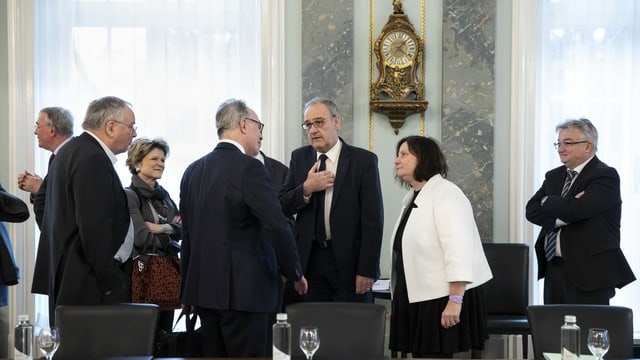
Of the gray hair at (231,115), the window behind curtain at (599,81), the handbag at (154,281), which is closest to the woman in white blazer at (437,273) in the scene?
the gray hair at (231,115)

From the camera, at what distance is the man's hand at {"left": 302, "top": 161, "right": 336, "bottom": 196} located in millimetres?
3883

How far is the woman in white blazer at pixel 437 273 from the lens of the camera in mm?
3264

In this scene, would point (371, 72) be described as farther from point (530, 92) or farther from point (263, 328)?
point (263, 328)

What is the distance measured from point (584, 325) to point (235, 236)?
4.73ft

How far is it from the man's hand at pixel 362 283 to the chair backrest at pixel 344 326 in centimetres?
88

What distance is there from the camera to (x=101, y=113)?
11.4 feet

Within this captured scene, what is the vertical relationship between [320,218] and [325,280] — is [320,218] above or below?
above

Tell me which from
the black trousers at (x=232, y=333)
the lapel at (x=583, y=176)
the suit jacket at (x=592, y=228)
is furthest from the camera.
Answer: the lapel at (x=583, y=176)

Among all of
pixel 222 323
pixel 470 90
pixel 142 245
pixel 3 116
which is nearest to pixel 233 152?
pixel 222 323

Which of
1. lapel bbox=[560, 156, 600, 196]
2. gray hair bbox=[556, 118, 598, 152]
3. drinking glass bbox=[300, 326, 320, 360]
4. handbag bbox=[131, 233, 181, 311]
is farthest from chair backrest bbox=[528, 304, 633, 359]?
handbag bbox=[131, 233, 181, 311]

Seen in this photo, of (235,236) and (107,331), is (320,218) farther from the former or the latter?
(107,331)

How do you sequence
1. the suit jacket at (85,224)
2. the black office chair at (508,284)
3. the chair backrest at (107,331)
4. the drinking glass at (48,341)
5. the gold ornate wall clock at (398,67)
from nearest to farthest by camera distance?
the drinking glass at (48,341)
the chair backrest at (107,331)
the suit jacket at (85,224)
the black office chair at (508,284)
the gold ornate wall clock at (398,67)

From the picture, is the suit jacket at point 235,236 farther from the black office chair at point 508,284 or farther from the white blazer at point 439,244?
the black office chair at point 508,284

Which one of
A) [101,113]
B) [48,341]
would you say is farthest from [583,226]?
[48,341]
